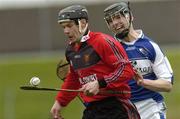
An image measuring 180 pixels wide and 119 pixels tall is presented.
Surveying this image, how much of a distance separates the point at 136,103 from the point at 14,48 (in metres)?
27.7

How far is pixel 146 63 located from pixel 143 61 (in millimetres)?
38

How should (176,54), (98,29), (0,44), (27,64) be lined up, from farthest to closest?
(0,44)
(98,29)
(27,64)
(176,54)

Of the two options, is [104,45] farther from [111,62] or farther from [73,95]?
[73,95]

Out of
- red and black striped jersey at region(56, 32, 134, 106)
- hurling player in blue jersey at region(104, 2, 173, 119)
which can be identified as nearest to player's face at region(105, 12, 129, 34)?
hurling player in blue jersey at region(104, 2, 173, 119)

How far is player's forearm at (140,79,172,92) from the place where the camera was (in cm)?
938

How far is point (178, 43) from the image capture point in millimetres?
36281

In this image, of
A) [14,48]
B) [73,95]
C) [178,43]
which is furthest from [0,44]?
[73,95]

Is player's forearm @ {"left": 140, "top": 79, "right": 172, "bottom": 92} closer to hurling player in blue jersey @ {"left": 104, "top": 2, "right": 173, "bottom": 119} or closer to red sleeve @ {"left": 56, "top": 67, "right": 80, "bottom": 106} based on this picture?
hurling player in blue jersey @ {"left": 104, "top": 2, "right": 173, "bottom": 119}

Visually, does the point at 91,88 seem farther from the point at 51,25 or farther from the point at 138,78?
the point at 51,25

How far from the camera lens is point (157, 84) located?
9.61 meters

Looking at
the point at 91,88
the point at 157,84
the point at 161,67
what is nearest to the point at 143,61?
the point at 161,67

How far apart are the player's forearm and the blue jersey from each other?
0.08 metres

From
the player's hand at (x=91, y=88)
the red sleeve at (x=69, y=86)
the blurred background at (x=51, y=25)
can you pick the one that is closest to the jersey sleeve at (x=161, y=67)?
the red sleeve at (x=69, y=86)

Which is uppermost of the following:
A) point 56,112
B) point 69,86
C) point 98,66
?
point 98,66
